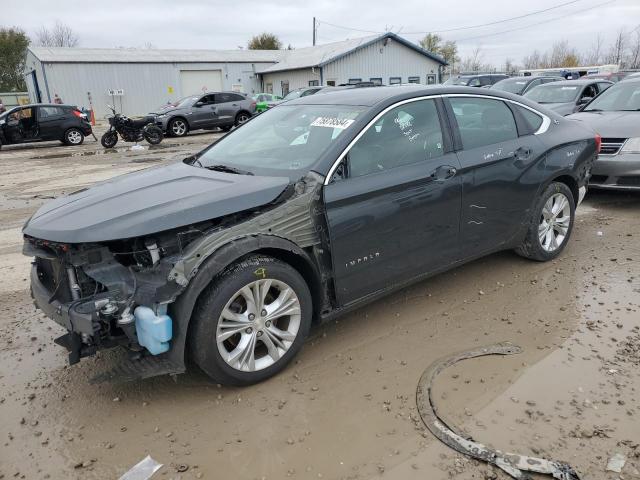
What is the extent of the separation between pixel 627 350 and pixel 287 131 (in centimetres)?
288

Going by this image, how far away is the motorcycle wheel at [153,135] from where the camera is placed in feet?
54.8

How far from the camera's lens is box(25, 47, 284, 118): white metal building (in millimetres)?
32875

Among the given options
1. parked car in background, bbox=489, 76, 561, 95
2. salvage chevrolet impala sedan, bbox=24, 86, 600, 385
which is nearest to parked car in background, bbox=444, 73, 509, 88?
parked car in background, bbox=489, 76, 561, 95

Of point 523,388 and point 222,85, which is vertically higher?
point 222,85

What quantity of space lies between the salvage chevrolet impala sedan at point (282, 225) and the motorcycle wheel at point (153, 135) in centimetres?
1337

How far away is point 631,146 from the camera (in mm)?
6555

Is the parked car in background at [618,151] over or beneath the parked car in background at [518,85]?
beneath

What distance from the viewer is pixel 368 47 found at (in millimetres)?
34688

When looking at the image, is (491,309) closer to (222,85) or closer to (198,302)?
(198,302)

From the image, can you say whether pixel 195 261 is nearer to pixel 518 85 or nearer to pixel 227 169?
pixel 227 169

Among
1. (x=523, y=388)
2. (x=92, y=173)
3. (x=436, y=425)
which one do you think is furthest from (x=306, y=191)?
(x=92, y=173)

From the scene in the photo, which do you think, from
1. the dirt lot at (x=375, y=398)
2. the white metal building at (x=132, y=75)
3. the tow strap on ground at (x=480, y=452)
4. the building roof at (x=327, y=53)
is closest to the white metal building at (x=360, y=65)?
the building roof at (x=327, y=53)

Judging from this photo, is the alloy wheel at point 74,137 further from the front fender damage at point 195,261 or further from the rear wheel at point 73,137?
the front fender damage at point 195,261

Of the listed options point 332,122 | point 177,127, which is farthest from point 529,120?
point 177,127
